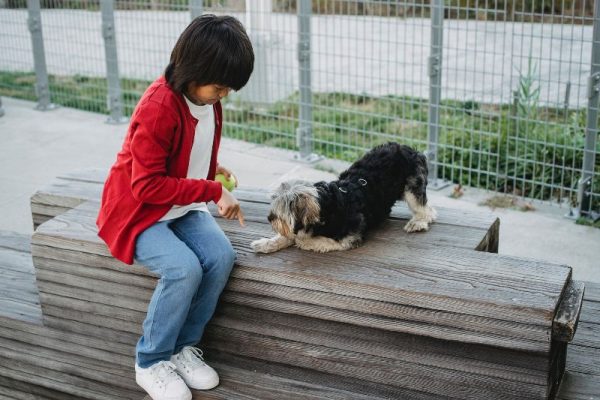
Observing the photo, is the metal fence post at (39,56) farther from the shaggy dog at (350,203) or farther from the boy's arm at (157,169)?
the boy's arm at (157,169)

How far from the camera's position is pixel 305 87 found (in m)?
6.88

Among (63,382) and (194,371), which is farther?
(63,382)

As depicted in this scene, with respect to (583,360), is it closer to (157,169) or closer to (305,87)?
(157,169)

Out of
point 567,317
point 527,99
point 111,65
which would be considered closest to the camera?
point 567,317

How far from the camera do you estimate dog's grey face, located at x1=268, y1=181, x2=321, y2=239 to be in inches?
130

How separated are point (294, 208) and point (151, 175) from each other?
0.58 m

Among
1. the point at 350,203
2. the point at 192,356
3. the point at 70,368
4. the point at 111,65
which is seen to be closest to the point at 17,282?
the point at 70,368

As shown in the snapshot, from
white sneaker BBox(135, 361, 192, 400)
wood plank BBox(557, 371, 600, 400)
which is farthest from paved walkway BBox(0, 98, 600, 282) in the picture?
wood plank BBox(557, 371, 600, 400)

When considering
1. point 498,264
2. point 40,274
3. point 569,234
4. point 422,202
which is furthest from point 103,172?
point 569,234

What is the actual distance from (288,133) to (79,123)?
2326 millimetres

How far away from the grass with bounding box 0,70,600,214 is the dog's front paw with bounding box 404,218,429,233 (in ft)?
7.22

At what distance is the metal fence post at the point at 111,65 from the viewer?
8.12 meters

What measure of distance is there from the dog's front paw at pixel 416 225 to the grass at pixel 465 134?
220 centimetres

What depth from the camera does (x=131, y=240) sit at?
3256mm
